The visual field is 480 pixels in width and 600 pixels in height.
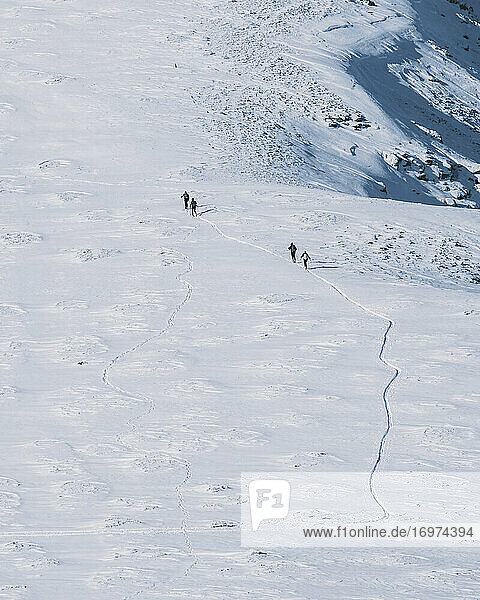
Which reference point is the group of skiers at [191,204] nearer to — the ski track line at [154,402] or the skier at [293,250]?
the ski track line at [154,402]

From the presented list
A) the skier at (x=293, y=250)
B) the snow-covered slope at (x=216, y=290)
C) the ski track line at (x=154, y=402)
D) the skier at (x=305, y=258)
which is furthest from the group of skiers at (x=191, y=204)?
the skier at (x=305, y=258)

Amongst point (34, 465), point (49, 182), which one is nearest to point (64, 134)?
point (49, 182)

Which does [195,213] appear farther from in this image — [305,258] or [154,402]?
[154,402]

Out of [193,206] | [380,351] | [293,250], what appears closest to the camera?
[380,351]

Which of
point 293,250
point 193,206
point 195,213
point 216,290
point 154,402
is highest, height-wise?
point 293,250

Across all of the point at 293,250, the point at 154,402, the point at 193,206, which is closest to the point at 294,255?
the point at 293,250
